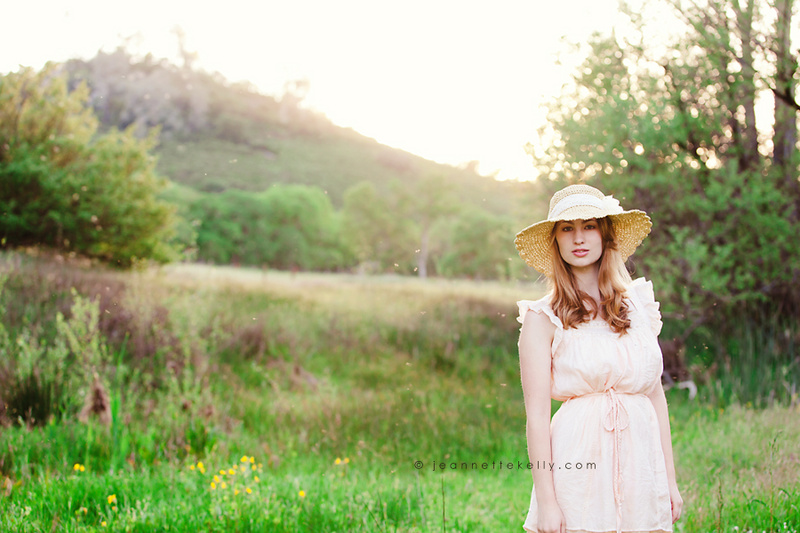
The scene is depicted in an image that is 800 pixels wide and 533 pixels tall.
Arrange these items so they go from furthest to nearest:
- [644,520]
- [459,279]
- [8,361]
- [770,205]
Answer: [459,279] < [770,205] < [8,361] < [644,520]

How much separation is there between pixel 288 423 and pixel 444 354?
423 centimetres

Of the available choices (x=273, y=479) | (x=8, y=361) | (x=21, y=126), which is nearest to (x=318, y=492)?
(x=273, y=479)

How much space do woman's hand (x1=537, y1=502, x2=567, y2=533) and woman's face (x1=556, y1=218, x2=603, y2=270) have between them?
0.90m

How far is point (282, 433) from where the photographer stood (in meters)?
5.64

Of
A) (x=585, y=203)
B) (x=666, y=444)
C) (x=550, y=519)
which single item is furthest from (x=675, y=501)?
(x=585, y=203)

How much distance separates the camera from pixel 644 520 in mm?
1945

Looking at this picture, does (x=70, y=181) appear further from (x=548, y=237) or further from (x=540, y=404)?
(x=540, y=404)

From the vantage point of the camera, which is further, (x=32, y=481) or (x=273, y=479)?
(x=273, y=479)

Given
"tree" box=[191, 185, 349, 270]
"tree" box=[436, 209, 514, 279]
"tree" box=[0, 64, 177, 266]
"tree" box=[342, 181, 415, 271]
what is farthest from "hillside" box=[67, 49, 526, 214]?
"tree" box=[0, 64, 177, 266]

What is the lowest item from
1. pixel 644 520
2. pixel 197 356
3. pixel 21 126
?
pixel 197 356

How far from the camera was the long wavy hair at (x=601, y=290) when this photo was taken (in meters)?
2.05

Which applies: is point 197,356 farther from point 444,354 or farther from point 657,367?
point 657,367

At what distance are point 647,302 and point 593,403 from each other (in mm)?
500

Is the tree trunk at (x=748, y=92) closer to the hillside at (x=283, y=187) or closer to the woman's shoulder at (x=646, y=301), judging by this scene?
the woman's shoulder at (x=646, y=301)
